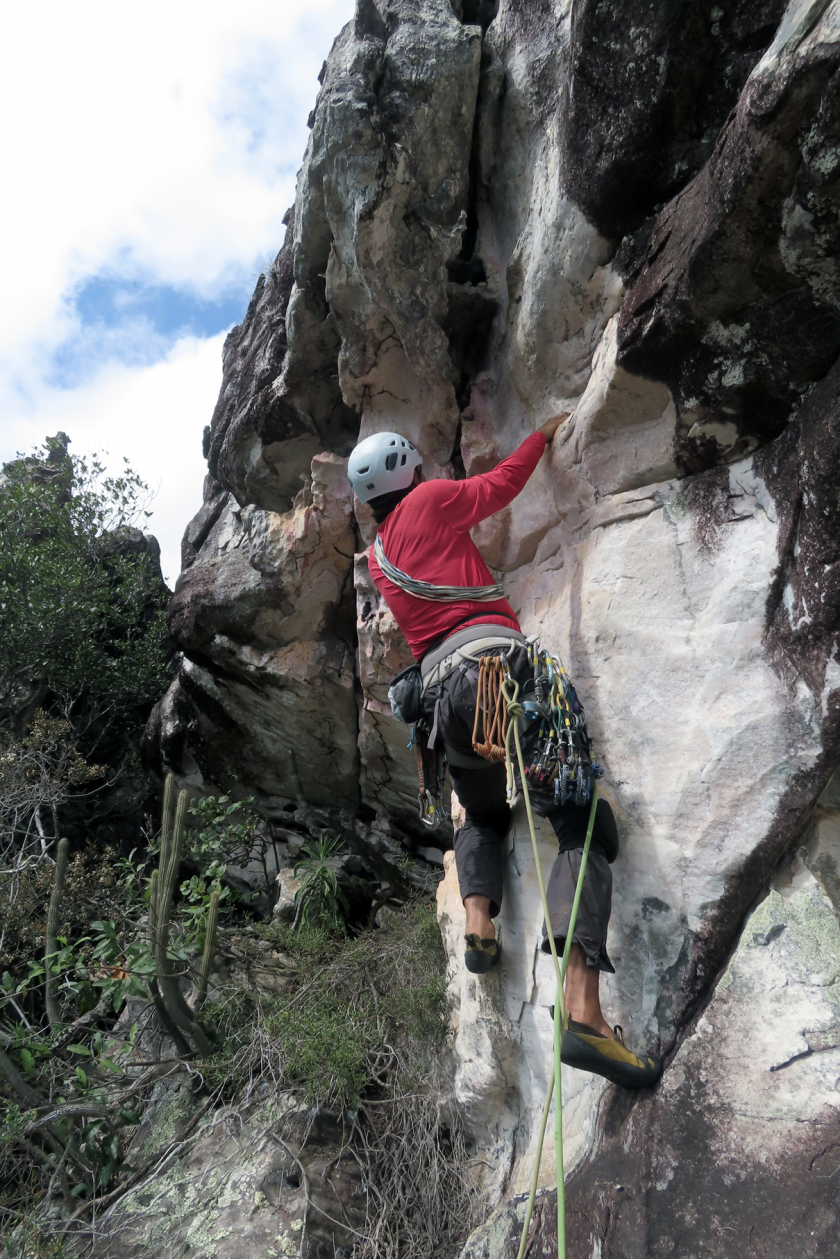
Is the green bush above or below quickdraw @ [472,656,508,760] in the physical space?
below

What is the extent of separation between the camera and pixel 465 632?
10.4 feet

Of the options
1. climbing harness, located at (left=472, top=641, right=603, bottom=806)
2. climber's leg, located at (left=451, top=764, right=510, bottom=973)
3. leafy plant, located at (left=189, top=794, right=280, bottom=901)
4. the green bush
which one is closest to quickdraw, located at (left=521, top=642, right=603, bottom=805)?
climbing harness, located at (left=472, top=641, right=603, bottom=806)

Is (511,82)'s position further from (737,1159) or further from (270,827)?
(270,827)

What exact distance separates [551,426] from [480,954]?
256cm

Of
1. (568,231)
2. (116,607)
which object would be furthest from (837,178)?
A: (116,607)

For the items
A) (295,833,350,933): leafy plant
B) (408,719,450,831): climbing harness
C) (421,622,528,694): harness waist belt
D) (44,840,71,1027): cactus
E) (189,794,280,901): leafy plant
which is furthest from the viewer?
(189,794,280,901): leafy plant

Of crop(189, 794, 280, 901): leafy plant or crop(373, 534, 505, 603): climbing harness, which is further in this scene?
crop(189, 794, 280, 901): leafy plant

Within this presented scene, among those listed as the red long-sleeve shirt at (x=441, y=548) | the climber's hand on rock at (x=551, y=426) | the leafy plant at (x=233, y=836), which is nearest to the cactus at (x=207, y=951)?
the leafy plant at (x=233, y=836)

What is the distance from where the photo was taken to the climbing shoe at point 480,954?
10.3 ft

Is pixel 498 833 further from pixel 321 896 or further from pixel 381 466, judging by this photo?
pixel 321 896

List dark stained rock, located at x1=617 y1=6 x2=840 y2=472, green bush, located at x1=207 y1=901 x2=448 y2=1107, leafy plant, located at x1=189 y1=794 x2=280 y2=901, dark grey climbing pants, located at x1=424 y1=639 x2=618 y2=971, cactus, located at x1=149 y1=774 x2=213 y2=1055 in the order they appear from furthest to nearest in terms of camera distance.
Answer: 1. leafy plant, located at x1=189 y1=794 x2=280 y2=901
2. cactus, located at x1=149 y1=774 x2=213 y2=1055
3. green bush, located at x1=207 y1=901 x2=448 y2=1107
4. dark grey climbing pants, located at x1=424 y1=639 x2=618 y2=971
5. dark stained rock, located at x1=617 y1=6 x2=840 y2=472

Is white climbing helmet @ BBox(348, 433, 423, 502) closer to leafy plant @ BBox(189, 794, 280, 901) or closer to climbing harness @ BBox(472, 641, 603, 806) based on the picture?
climbing harness @ BBox(472, 641, 603, 806)

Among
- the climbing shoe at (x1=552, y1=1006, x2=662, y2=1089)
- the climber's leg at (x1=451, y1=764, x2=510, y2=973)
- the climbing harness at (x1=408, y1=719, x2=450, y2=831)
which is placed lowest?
the climbing shoe at (x1=552, y1=1006, x2=662, y2=1089)

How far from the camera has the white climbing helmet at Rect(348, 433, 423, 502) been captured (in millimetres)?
3756
